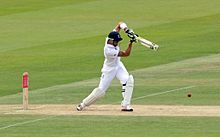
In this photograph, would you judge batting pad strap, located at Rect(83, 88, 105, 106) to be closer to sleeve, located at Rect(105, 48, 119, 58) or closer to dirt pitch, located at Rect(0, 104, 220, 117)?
dirt pitch, located at Rect(0, 104, 220, 117)

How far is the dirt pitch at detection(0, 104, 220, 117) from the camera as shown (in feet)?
71.5

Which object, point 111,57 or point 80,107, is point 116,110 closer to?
point 80,107

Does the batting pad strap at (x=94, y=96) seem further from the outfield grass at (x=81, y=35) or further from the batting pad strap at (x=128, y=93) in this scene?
the outfield grass at (x=81, y=35)

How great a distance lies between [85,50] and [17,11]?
15667 mm

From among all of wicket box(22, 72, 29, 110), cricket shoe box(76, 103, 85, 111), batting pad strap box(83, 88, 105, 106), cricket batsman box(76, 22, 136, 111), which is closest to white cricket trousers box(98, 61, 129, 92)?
cricket batsman box(76, 22, 136, 111)

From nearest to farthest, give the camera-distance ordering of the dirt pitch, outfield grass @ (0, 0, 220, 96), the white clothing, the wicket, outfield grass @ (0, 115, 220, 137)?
outfield grass @ (0, 115, 220, 137) < the dirt pitch < the white clothing < the wicket < outfield grass @ (0, 0, 220, 96)

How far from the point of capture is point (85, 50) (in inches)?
1502

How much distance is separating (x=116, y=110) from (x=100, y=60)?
491 inches

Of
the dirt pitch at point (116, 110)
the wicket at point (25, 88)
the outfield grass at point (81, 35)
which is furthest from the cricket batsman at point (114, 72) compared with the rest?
the outfield grass at point (81, 35)

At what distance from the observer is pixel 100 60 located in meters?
35.0

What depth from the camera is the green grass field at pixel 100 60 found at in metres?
20.2

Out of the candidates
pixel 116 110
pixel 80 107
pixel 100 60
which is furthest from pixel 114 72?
Answer: pixel 100 60

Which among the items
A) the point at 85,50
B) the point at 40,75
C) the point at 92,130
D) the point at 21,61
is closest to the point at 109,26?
the point at 85,50

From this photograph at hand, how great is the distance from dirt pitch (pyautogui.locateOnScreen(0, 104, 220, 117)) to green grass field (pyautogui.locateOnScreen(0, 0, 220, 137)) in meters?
0.61
